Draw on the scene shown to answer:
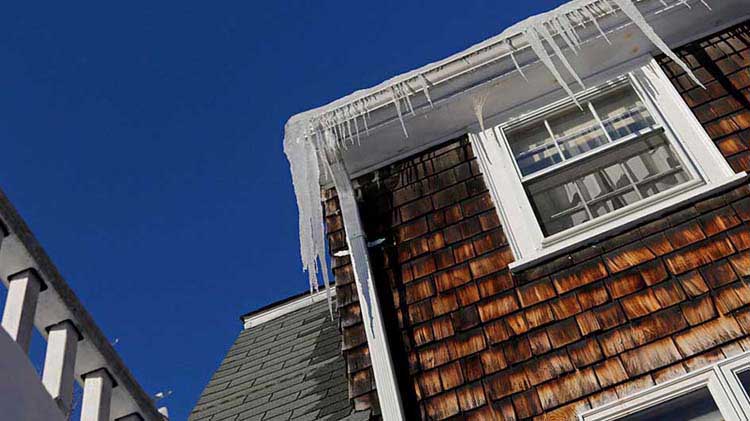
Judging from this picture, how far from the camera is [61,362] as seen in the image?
7.11ft

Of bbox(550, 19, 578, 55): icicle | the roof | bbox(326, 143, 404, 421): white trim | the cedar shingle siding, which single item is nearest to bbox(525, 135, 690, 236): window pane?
the cedar shingle siding

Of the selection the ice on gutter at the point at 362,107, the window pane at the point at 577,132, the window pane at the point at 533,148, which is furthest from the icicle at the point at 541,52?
the window pane at the point at 533,148

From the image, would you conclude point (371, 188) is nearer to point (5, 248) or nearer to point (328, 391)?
point (328, 391)

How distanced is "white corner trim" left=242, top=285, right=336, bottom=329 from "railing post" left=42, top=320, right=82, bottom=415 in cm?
523

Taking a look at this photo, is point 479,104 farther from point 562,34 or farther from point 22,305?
point 22,305

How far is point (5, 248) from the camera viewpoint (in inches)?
84.1

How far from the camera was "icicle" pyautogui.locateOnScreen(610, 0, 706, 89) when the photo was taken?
4.44m

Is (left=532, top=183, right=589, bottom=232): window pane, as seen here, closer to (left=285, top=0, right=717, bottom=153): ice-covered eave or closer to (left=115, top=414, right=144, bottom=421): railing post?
(left=285, top=0, right=717, bottom=153): ice-covered eave

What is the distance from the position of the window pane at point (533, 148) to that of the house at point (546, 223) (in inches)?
0.6

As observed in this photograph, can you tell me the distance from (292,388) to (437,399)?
1.86 m

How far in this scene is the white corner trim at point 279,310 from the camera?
24.7 feet

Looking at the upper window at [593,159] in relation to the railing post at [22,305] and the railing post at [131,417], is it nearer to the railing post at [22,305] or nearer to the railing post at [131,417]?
the railing post at [131,417]

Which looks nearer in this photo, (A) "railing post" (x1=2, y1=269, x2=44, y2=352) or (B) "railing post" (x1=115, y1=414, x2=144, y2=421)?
(A) "railing post" (x1=2, y1=269, x2=44, y2=352)

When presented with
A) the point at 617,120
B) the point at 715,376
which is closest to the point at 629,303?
the point at 715,376
